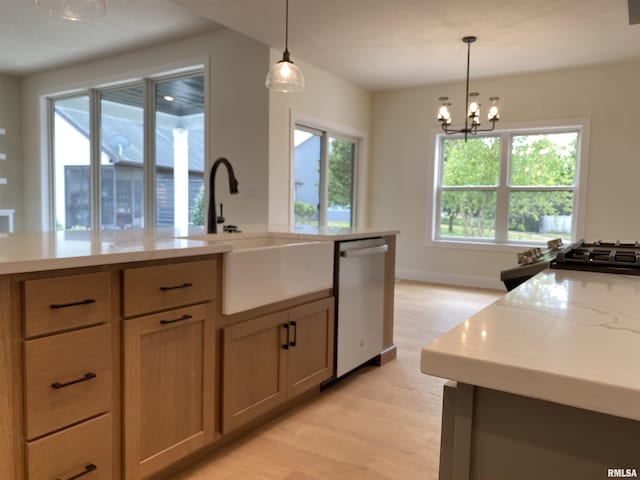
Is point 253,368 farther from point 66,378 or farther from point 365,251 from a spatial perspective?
point 365,251

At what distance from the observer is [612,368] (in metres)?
0.57

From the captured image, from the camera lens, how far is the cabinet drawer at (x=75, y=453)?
1316 millimetres

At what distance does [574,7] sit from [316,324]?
127 inches

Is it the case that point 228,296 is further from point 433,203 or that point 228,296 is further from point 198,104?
point 433,203

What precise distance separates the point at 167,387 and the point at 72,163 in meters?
5.84

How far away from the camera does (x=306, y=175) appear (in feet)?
18.3

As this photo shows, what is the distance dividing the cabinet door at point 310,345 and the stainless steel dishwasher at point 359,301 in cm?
10

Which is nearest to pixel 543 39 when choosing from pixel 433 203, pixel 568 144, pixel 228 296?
pixel 568 144

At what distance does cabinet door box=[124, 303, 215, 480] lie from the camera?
1.56 metres

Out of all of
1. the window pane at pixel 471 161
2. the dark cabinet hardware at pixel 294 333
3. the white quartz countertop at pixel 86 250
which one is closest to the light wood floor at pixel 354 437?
the dark cabinet hardware at pixel 294 333

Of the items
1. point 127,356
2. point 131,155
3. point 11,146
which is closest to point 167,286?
point 127,356

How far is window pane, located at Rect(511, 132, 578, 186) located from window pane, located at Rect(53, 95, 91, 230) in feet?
18.4

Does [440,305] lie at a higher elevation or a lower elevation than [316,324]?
lower

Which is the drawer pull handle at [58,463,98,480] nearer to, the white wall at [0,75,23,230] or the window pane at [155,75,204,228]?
the window pane at [155,75,204,228]
